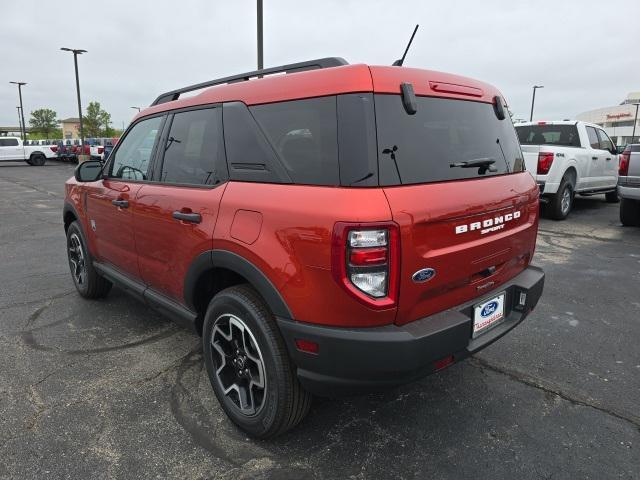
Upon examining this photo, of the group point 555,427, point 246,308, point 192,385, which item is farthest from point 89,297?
point 555,427

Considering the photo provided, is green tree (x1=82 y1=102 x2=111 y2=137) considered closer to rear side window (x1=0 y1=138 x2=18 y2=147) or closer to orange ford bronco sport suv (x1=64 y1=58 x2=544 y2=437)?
rear side window (x1=0 y1=138 x2=18 y2=147)

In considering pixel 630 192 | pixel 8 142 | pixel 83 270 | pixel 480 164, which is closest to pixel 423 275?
pixel 480 164

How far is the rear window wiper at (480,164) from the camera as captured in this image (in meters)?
2.34

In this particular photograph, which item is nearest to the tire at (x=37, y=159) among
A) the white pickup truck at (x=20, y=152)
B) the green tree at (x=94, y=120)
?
the white pickup truck at (x=20, y=152)

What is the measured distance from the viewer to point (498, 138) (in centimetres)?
272

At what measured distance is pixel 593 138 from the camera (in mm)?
9695

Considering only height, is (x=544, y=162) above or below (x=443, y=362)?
above

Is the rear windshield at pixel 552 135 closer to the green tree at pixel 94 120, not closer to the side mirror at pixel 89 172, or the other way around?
the side mirror at pixel 89 172

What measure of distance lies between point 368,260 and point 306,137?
25.8 inches

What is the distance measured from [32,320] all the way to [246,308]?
276 cm

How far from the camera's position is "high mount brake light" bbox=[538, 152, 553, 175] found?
841 centimetres

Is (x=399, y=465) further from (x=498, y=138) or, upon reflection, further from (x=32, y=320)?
(x=32, y=320)

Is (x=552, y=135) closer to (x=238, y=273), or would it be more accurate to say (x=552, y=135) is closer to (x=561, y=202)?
(x=561, y=202)

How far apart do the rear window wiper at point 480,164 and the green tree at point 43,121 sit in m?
85.7
